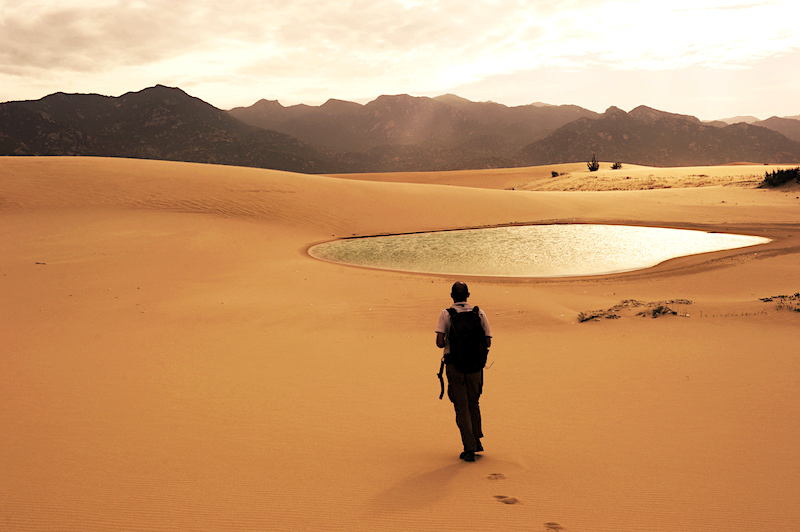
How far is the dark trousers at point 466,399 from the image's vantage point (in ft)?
13.3

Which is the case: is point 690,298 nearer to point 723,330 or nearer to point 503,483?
point 723,330

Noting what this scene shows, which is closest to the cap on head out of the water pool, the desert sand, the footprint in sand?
the desert sand

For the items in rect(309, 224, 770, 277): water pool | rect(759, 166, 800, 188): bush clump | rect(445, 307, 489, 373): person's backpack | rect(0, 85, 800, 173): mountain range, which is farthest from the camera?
rect(0, 85, 800, 173): mountain range

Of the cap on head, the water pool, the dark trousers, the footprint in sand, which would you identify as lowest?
the footprint in sand

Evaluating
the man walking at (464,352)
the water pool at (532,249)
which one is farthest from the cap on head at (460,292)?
the water pool at (532,249)

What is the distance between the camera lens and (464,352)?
401 centimetres

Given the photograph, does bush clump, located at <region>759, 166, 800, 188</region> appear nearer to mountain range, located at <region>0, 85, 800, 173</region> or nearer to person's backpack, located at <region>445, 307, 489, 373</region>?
person's backpack, located at <region>445, 307, 489, 373</region>

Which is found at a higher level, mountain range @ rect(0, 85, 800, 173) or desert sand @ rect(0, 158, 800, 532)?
mountain range @ rect(0, 85, 800, 173)

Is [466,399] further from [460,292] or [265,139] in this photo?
[265,139]

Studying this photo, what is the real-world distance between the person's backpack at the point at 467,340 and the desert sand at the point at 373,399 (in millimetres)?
822

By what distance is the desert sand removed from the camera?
3332mm

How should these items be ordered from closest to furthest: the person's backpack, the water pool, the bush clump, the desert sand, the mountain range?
the desert sand < the person's backpack < the water pool < the bush clump < the mountain range

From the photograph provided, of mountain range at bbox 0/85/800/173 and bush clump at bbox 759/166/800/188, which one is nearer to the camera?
bush clump at bbox 759/166/800/188

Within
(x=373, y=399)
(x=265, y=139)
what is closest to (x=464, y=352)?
(x=373, y=399)
